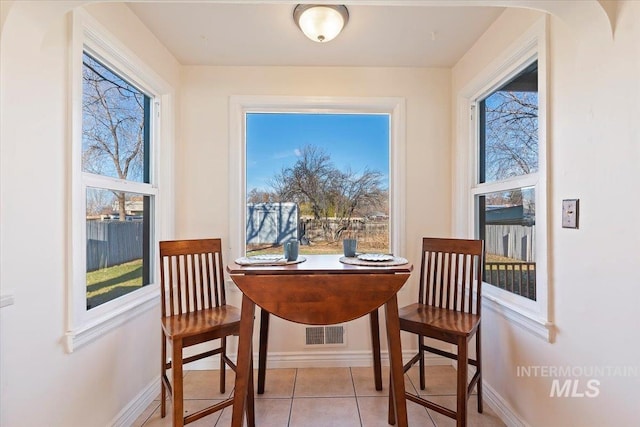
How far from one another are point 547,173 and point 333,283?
44.4 inches

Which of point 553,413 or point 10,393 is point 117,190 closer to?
point 10,393

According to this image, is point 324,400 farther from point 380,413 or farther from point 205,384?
point 205,384

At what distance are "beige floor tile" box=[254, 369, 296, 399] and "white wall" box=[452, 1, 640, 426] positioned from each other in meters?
1.39

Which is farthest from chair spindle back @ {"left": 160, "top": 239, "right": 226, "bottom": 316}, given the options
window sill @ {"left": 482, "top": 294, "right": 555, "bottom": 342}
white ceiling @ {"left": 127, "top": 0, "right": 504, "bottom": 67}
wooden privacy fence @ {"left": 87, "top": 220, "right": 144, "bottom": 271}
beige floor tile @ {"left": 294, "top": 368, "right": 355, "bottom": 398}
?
window sill @ {"left": 482, "top": 294, "right": 555, "bottom": 342}

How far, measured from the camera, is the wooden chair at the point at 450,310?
1.57 meters

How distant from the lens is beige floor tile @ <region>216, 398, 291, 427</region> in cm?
180

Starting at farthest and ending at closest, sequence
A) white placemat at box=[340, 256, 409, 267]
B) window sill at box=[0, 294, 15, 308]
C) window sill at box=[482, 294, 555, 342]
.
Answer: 1. white placemat at box=[340, 256, 409, 267]
2. window sill at box=[482, 294, 555, 342]
3. window sill at box=[0, 294, 15, 308]

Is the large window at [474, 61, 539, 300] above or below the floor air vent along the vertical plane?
above

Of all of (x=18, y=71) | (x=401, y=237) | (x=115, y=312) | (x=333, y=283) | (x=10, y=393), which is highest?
(x=18, y=71)

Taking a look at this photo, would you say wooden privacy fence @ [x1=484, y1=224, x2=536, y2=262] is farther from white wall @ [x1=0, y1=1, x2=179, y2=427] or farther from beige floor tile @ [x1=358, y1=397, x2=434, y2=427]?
white wall @ [x1=0, y1=1, x2=179, y2=427]

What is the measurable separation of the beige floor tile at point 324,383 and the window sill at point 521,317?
1.06 meters

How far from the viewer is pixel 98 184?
1584mm

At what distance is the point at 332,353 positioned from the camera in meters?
2.43

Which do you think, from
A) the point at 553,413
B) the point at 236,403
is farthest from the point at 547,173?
the point at 236,403
